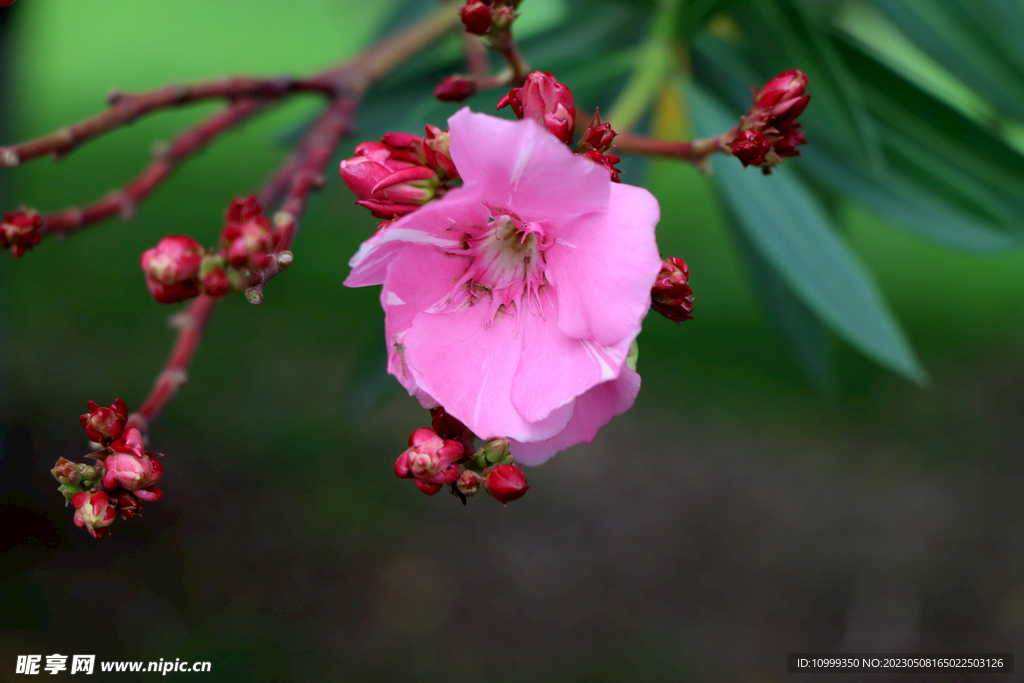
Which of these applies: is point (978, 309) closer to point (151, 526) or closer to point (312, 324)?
point (312, 324)

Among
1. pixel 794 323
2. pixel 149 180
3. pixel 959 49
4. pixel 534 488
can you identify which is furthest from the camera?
pixel 534 488

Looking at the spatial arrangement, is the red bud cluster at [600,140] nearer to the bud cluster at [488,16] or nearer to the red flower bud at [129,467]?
the bud cluster at [488,16]

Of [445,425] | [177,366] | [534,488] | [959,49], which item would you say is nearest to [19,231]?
[177,366]

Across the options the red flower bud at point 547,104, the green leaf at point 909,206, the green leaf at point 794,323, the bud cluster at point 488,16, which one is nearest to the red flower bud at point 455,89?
the bud cluster at point 488,16

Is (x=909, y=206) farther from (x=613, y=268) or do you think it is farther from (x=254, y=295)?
(x=254, y=295)

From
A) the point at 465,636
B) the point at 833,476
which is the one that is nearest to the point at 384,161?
the point at 465,636

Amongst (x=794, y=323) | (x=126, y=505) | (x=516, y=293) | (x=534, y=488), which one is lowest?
(x=534, y=488)
